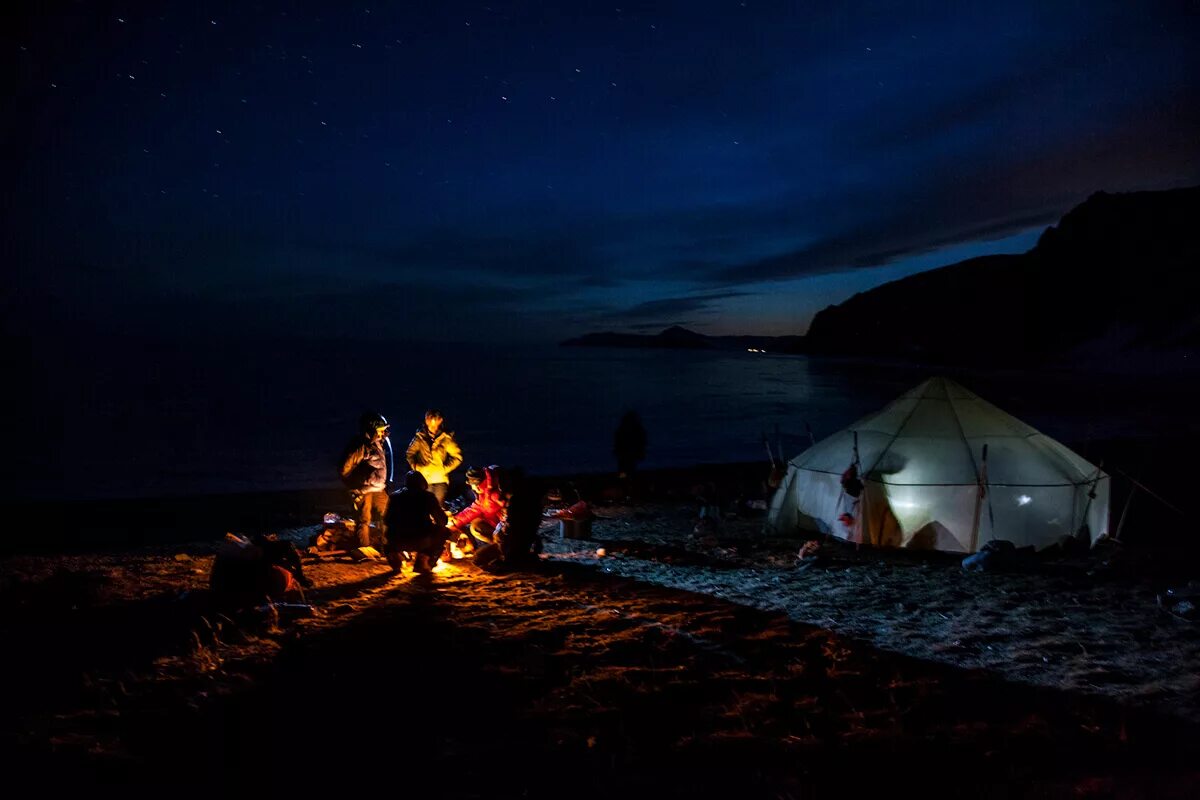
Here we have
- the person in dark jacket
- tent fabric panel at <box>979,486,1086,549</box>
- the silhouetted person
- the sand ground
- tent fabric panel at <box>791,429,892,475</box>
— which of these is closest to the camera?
the sand ground

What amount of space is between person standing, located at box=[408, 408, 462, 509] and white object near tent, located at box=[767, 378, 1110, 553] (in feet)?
22.1

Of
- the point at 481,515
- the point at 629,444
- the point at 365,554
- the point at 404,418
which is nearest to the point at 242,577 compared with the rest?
the point at 365,554

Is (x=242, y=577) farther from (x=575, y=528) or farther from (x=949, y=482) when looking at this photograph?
(x=949, y=482)

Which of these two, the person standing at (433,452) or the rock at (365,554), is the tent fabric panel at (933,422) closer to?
the person standing at (433,452)

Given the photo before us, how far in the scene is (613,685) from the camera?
5992 millimetres

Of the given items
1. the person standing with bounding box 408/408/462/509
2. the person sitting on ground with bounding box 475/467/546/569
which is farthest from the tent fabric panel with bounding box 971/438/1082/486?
the person standing with bounding box 408/408/462/509

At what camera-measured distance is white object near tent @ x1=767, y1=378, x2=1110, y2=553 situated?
466 inches

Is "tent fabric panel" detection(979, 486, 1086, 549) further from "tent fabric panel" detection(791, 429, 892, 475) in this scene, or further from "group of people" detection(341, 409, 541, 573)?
"group of people" detection(341, 409, 541, 573)

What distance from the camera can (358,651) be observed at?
6809 mm

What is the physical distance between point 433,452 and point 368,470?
947mm

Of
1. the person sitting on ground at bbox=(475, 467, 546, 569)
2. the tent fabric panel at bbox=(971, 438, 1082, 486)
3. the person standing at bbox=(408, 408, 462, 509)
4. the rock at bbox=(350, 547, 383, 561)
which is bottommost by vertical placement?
the rock at bbox=(350, 547, 383, 561)

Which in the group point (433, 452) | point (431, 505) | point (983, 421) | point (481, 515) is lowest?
point (481, 515)

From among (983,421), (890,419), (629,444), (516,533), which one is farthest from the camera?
(629,444)

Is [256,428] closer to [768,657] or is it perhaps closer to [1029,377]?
[768,657]
